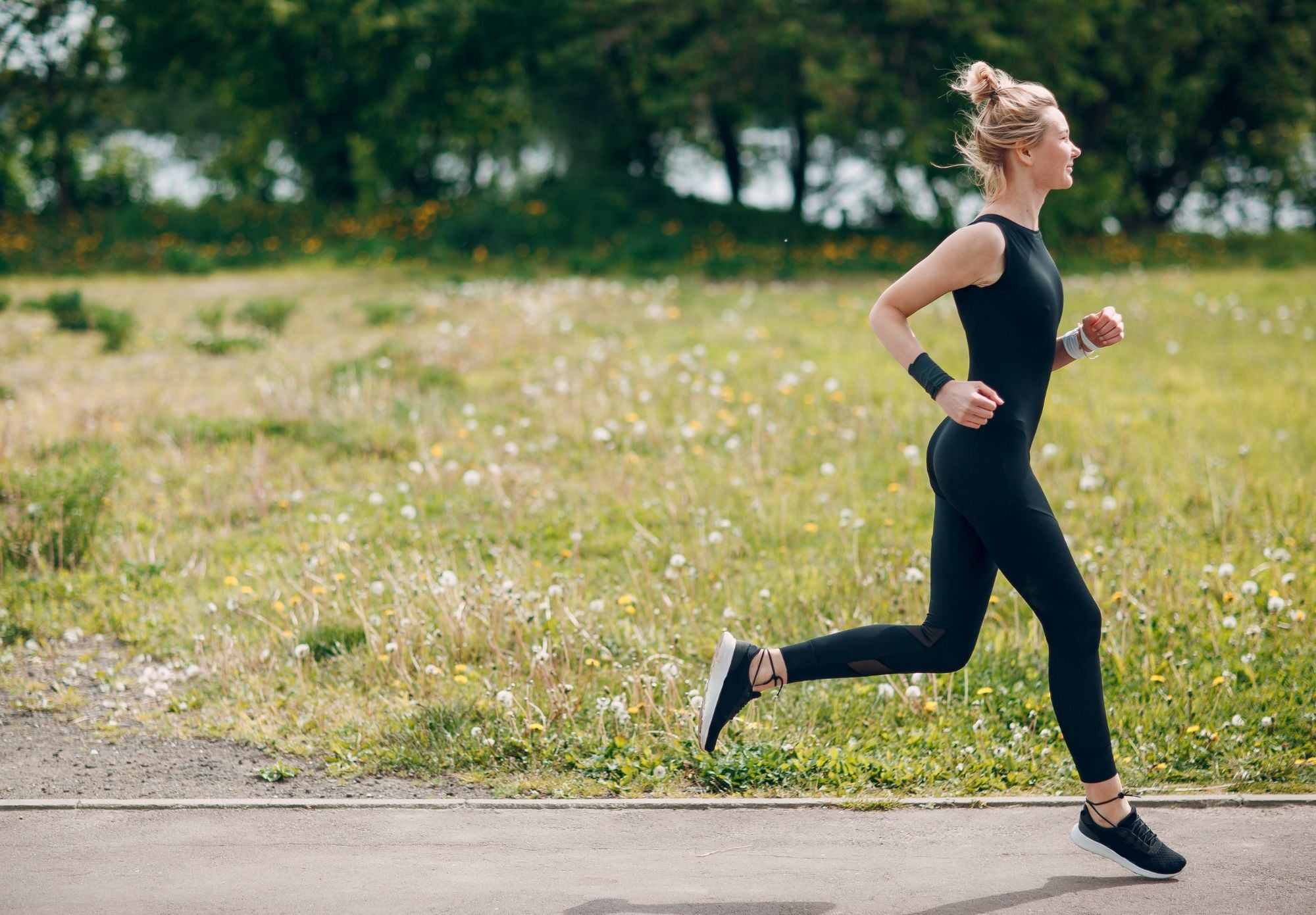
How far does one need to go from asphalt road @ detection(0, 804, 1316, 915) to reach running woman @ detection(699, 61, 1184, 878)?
24cm

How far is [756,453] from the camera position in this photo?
7.99 metres

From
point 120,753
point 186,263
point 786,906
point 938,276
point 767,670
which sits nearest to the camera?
point 786,906

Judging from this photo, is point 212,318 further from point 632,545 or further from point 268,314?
point 632,545

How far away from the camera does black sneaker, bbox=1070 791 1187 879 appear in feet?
11.7

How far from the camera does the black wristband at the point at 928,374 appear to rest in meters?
3.57

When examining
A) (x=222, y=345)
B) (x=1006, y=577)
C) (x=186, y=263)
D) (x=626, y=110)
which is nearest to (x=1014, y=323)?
(x=1006, y=577)

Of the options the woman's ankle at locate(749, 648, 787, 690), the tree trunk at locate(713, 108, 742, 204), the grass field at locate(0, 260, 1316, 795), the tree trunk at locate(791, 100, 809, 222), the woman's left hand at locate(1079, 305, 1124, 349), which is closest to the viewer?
the woman's left hand at locate(1079, 305, 1124, 349)

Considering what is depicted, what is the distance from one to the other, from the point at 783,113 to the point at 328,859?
19.1 m

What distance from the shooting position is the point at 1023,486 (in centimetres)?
358

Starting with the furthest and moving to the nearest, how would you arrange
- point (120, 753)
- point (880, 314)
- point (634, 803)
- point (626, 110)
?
1. point (626, 110)
2. point (120, 753)
3. point (634, 803)
4. point (880, 314)

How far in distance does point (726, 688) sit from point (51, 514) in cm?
416

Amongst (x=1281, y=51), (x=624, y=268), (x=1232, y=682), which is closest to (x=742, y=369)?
(x=1232, y=682)

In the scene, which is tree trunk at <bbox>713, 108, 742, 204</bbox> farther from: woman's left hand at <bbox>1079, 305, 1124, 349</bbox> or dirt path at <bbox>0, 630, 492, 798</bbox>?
woman's left hand at <bbox>1079, 305, 1124, 349</bbox>

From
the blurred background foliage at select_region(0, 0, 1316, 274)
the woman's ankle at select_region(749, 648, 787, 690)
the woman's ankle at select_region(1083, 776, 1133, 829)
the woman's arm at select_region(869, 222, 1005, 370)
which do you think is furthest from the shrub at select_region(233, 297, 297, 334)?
the woman's ankle at select_region(1083, 776, 1133, 829)
